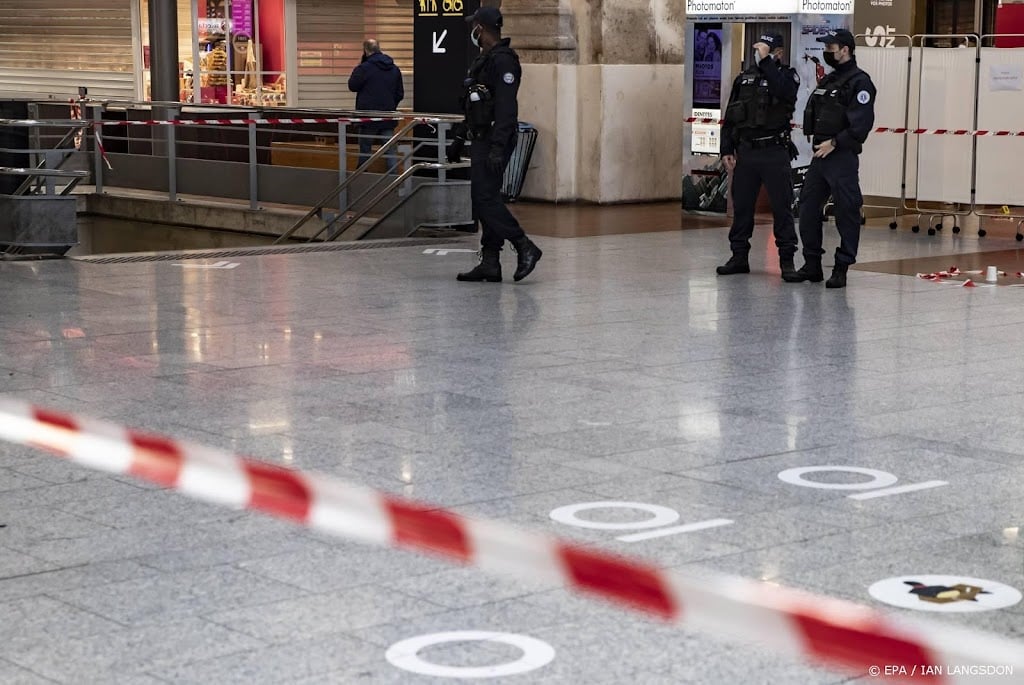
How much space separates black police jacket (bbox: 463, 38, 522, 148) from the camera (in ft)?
36.7

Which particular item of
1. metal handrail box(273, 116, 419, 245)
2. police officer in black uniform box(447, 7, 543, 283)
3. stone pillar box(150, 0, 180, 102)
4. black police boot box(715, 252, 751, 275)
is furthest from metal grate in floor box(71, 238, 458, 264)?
stone pillar box(150, 0, 180, 102)

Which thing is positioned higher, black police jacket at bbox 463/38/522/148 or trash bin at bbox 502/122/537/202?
black police jacket at bbox 463/38/522/148

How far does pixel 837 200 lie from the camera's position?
38.2 ft

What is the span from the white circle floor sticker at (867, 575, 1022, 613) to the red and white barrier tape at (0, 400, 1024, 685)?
14cm

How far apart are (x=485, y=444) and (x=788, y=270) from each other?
5.73 metres

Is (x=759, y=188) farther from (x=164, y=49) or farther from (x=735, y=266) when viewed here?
(x=164, y=49)

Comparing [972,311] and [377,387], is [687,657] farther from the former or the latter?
[972,311]

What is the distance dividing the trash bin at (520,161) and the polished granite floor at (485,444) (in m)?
6.47

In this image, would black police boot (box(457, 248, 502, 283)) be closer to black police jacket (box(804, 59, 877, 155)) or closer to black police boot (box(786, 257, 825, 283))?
black police boot (box(786, 257, 825, 283))

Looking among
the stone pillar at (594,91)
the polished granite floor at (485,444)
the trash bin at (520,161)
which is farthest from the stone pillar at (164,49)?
the polished granite floor at (485,444)

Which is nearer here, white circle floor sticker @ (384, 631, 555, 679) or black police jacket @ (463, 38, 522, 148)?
white circle floor sticker @ (384, 631, 555, 679)

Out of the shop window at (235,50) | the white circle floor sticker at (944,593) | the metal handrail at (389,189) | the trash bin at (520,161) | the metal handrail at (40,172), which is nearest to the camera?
the white circle floor sticker at (944,593)

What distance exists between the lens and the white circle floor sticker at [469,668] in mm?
4012

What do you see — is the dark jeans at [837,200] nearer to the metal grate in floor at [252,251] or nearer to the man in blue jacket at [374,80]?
the metal grate in floor at [252,251]
